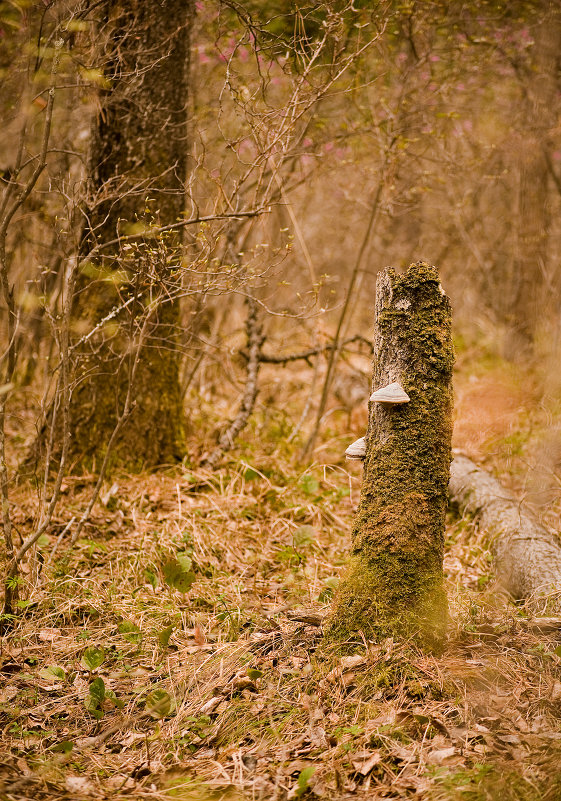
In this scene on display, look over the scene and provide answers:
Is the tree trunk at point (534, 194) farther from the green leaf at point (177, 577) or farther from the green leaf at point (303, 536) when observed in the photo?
the green leaf at point (177, 577)

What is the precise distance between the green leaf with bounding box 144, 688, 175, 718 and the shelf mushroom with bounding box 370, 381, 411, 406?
163cm

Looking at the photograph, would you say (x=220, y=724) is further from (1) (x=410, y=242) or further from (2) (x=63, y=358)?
(1) (x=410, y=242)

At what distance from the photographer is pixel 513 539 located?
4102mm

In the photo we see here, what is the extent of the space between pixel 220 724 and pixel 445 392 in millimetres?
1832

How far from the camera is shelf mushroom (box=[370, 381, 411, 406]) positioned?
2703mm

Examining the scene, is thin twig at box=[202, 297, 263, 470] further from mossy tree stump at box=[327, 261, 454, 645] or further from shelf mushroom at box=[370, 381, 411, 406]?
shelf mushroom at box=[370, 381, 411, 406]

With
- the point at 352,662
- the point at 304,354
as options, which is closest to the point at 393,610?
the point at 352,662

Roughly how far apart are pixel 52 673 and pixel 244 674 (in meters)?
0.98

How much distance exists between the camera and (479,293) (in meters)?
11.7

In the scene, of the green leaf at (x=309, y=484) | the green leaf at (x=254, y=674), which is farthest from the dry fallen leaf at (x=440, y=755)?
the green leaf at (x=309, y=484)

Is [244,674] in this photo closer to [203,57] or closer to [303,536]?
[303,536]

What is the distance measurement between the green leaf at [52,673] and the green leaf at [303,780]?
140cm

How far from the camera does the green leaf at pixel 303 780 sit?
2.16m

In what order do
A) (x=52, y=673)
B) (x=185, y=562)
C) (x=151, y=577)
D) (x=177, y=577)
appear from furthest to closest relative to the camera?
(x=151, y=577) → (x=185, y=562) → (x=177, y=577) → (x=52, y=673)
